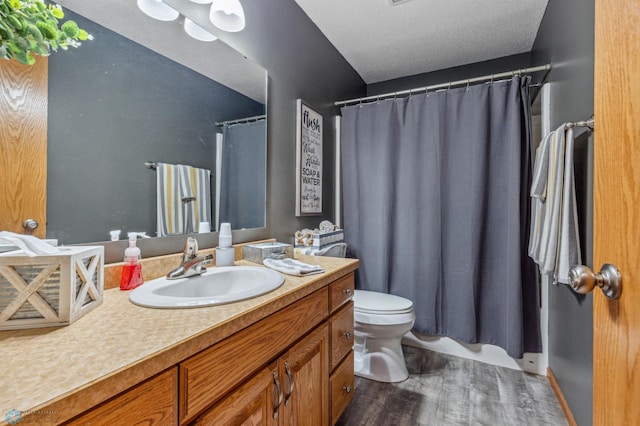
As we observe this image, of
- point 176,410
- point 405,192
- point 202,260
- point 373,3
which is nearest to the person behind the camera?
point 176,410

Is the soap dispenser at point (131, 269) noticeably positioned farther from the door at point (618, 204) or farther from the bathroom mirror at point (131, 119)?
the door at point (618, 204)

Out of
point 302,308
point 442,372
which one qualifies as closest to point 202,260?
point 302,308

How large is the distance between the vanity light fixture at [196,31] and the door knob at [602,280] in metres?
1.50

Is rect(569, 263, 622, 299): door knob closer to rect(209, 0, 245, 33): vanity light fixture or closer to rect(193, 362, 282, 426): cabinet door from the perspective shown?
rect(193, 362, 282, 426): cabinet door

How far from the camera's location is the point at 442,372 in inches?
75.0

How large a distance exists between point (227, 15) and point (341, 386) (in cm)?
175

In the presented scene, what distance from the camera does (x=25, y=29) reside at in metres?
0.64

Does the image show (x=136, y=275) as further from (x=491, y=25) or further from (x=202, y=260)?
(x=491, y=25)

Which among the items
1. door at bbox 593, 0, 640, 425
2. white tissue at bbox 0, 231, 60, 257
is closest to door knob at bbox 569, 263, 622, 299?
door at bbox 593, 0, 640, 425

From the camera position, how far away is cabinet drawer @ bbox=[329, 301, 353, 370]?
1207 millimetres

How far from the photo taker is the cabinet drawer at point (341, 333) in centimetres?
121

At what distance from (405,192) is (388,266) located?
59 cm

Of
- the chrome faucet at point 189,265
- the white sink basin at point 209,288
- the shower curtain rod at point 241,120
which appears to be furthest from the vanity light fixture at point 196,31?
the white sink basin at point 209,288

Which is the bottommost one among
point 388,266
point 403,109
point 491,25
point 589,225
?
point 388,266
